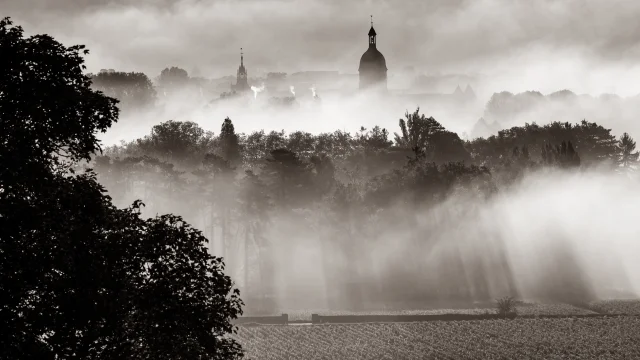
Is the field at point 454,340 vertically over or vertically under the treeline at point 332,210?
under

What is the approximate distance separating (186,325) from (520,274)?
254 ft

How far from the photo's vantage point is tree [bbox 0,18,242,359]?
17391 millimetres

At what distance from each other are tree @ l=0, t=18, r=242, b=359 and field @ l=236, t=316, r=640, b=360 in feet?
104

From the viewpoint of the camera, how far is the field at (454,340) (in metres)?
49.9

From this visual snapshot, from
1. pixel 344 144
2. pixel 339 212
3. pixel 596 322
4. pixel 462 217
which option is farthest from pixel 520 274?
pixel 344 144

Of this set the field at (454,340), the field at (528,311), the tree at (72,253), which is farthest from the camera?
the field at (528,311)

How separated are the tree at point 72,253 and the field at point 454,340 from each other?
31.7 meters

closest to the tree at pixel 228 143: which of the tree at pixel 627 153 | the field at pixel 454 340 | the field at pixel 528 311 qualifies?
the field at pixel 528 311

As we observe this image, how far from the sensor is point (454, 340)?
54.1 metres

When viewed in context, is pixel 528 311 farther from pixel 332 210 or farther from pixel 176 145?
pixel 176 145

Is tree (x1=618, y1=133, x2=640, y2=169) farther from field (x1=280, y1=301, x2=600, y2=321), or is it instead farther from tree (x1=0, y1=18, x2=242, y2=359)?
tree (x1=0, y1=18, x2=242, y2=359)

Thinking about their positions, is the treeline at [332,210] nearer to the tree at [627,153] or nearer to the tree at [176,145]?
the tree at [176,145]

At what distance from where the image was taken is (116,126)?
7697 inches

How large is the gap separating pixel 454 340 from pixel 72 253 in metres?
40.7
